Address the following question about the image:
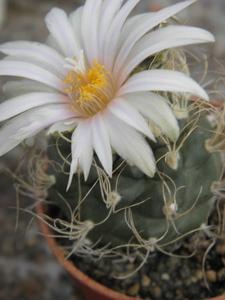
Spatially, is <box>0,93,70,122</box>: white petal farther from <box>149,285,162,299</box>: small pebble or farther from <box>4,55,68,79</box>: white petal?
<box>149,285,162,299</box>: small pebble

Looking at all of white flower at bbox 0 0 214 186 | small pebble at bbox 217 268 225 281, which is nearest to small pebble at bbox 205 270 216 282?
small pebble at bbox 217 268 225 281

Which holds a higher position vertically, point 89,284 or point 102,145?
point 102,145

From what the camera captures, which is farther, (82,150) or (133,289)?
(133,289)

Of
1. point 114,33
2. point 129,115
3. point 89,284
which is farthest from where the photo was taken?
point 89,284

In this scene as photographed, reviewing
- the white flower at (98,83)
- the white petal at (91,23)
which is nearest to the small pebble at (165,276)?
the white flower at (98,83)

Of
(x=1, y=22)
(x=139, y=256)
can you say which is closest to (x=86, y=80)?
(x=139, y=256)

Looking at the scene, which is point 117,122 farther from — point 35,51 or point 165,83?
point 35,51

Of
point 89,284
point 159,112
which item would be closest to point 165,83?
point 159,112
